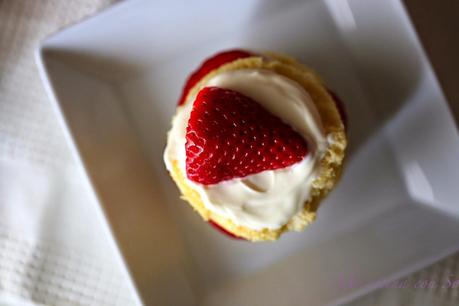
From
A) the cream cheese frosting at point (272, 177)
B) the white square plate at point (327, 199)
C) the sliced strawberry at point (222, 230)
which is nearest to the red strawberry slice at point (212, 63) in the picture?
the white square plate at point (327, 199)

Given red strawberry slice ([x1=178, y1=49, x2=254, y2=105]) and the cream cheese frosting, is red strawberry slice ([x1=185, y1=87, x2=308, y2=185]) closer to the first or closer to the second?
the cream cheese frosting

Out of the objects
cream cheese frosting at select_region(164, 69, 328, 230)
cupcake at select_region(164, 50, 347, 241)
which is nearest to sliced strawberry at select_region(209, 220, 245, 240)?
cupcake at select_region(164, 50, 347, 241)

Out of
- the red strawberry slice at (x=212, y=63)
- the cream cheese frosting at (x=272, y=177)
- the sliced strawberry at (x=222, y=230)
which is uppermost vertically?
the red strawberry slice at (x=212, y=63)

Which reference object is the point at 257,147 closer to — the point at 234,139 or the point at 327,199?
the point at 234,139

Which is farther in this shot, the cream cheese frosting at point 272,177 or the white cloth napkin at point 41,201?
the white cloth napkin at point 41,201

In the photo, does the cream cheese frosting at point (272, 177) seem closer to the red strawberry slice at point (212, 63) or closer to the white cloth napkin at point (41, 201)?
the red strawberry slice at point (212, 63)

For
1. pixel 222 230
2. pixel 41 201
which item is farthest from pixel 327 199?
pixel 41 201
